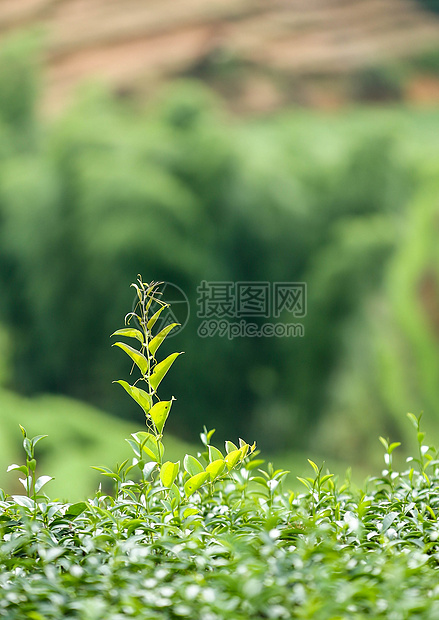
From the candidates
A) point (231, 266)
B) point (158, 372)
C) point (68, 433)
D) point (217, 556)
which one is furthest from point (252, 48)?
point (217, 556)

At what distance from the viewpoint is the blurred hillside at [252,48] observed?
2.37m

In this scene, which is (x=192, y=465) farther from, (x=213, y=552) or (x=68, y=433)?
(x=68, y=433)

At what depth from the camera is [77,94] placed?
2381 millimetres

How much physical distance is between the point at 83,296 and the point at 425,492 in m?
1.53

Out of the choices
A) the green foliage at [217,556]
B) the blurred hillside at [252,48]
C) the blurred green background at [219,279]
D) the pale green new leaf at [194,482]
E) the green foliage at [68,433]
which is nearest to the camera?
the green foliage at [217,556]

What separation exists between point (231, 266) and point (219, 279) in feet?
0.28

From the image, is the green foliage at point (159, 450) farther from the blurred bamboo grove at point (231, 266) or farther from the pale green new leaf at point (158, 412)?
the blurred bamboo grove at point (231, 266)

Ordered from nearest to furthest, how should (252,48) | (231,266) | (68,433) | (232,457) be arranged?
(232,457)
(68,433)
(231,266)
(252,48)

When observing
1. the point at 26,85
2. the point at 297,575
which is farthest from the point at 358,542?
the point at 26,85

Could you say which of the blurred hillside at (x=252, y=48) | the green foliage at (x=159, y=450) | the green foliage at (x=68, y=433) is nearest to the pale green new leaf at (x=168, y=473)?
the green foliage at (x=159, y=450)

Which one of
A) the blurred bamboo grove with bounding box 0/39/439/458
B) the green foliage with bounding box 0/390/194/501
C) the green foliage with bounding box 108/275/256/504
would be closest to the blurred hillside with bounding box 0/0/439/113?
the blurred bamboo grove with bounding box 0/39/439/458

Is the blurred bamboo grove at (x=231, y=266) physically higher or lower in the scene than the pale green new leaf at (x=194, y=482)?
higher

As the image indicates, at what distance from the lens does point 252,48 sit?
2359 millimetres

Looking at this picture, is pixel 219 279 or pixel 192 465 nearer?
pixel 192 465
